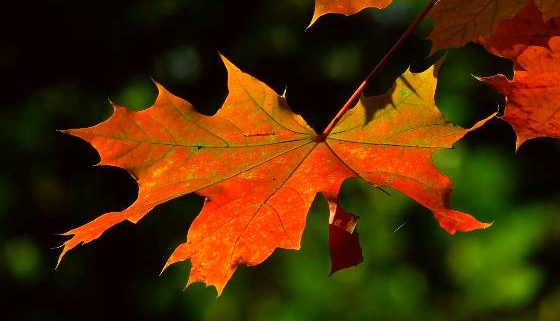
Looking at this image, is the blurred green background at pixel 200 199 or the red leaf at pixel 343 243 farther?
the blurred green background at pixel 200 199

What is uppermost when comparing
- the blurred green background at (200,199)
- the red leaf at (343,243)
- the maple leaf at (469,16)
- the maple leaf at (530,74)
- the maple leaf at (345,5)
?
the maple leaf at (345,5)

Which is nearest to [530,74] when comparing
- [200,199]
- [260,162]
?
[260,162]

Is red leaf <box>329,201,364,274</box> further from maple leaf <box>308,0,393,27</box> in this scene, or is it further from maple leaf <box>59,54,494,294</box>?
maple leaf <box>308,0,393,27</box>

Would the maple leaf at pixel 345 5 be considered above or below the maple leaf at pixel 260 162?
above

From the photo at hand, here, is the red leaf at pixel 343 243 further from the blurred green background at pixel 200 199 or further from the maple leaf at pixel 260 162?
the blurred green background at pixel 200 199

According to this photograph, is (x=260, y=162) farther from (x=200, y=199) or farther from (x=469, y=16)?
(x=200, y=199)

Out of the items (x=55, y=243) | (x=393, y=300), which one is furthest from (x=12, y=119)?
(x=393, y=300)

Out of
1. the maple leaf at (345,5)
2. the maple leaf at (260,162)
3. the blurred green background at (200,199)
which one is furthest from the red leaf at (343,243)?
the blurred green background at (200,199)
